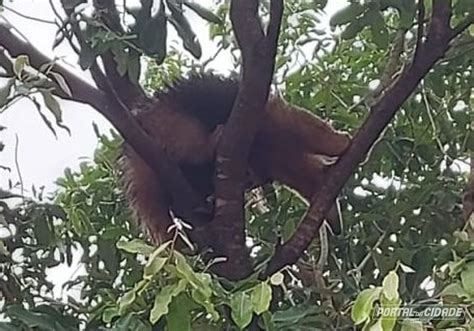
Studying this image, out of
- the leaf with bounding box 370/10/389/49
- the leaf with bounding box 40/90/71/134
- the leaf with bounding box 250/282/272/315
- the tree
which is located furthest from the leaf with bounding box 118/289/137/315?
the leaf with bounding box 370/10/389/49

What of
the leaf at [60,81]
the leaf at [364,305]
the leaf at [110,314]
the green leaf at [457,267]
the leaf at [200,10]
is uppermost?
the leaf at [200,10]

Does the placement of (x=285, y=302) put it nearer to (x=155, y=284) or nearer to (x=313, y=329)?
(x=313, y=329)

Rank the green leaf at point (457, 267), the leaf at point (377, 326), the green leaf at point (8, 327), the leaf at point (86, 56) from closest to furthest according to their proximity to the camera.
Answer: the leaf at point (377, 326)
the green leaf at point (457, 267)
the green leaf at point (8, 327)
the leaf at point (86, 56)

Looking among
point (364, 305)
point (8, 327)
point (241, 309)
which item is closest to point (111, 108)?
point (8, 327)

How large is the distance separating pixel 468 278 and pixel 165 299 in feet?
0.95

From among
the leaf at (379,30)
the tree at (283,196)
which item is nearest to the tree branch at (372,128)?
the tree at (283,196)

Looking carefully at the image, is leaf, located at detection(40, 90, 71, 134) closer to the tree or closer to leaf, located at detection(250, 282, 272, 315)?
the tree

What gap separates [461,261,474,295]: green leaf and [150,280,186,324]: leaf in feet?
0.87

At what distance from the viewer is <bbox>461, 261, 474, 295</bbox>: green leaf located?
973 millimetres

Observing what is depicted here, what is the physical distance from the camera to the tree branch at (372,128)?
4.24 feet

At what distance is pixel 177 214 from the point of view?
4.86 ft

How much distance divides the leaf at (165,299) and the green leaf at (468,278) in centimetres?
27

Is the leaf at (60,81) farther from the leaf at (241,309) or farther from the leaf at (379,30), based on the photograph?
the leaf at (379,30)

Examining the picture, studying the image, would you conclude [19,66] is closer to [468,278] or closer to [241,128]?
[241,128]
